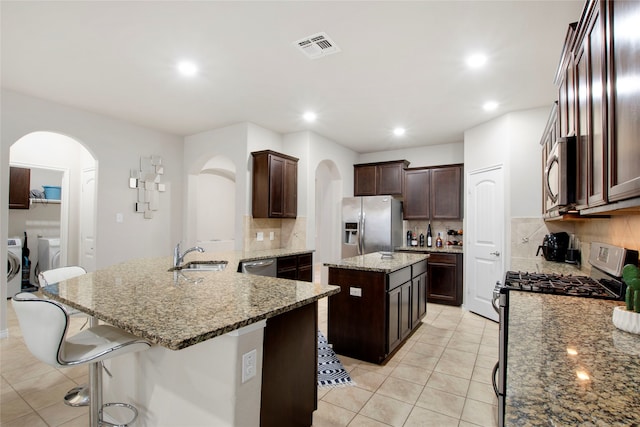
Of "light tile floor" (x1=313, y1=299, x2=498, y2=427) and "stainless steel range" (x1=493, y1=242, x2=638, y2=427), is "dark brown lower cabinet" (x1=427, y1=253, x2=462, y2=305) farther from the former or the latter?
"stainless steel range" (x1=493, y1=242, x2=638, y2=427)

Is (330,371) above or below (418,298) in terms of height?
below

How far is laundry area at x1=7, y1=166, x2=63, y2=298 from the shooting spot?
5.35m

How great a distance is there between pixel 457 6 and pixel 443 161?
391 cm

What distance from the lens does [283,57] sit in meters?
2.79

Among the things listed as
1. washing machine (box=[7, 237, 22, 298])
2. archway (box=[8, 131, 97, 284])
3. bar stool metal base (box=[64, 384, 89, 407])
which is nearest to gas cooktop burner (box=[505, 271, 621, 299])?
bar stool metal base (box=[64, 384, 89, 407])

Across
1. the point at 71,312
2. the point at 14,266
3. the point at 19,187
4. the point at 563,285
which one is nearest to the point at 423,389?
the point at 563,285

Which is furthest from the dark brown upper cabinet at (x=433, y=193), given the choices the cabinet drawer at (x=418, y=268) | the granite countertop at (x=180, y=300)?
the granite countertop at (x=180, y=300)

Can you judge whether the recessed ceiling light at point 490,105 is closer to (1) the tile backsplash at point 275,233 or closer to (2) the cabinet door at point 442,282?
(2) the cabinet door at point 442,282

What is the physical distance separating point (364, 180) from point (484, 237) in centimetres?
253

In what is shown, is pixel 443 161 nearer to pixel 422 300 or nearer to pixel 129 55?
pixel 422 300

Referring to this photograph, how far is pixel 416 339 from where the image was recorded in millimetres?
3504

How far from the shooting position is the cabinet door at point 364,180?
6.14 meters

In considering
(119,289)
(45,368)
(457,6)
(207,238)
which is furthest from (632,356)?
(207,238)

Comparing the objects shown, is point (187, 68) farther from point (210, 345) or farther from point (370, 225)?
point (370, 225)
